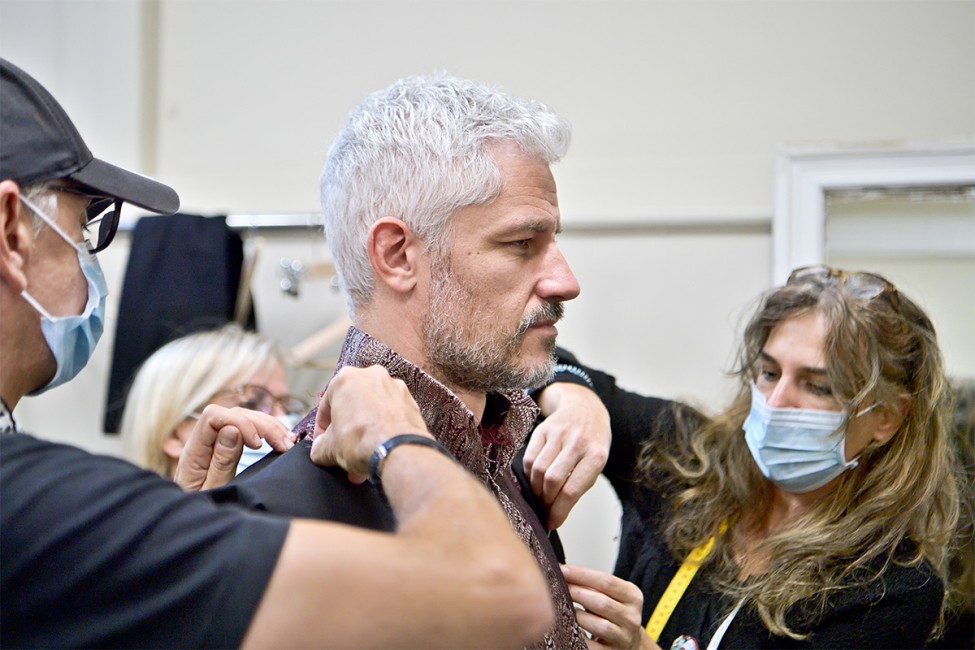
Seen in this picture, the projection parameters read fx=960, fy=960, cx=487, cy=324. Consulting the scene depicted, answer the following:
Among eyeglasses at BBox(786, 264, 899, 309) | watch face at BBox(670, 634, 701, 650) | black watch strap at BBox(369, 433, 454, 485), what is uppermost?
eyeglasses at BBox(786, 264, 899, 309)

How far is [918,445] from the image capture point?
172cm

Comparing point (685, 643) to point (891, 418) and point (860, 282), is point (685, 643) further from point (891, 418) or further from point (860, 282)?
point (860, 282)

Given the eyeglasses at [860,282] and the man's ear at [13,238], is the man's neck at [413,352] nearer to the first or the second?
the man's ear at [13,238]

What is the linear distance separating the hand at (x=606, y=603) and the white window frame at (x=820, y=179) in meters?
1.39

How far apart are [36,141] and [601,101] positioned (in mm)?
2011

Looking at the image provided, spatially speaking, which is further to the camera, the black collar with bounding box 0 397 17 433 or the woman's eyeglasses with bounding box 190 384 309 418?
the woman's eyeglasses with bounding box 190 384 309 418

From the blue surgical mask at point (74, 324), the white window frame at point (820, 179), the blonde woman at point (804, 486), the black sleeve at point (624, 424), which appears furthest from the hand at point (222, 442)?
the white window frame at point (820, 179)

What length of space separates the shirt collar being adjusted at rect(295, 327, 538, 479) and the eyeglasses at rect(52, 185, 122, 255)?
0.99ft

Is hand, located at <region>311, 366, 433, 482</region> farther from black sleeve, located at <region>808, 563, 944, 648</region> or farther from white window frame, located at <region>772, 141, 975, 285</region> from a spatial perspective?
white window frame, located at <region>772, 141, 975, 285</region>

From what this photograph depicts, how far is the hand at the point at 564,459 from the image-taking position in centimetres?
134

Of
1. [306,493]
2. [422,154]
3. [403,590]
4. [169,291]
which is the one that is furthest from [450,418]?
[169,291]

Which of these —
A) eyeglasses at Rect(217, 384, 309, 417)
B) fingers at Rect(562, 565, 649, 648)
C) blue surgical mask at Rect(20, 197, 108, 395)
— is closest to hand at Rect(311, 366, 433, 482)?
blue surgical mask at Rect(20, 197, 108, 395)

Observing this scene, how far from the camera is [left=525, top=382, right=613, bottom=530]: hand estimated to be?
134cm

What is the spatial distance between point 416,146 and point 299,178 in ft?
6.03
